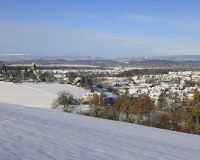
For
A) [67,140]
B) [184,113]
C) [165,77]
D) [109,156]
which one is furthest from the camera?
[165,77]

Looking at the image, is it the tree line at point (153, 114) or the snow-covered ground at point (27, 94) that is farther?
the snow-covered ground at point (27, 94)

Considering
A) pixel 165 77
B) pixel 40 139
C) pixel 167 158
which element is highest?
pixel 40 139

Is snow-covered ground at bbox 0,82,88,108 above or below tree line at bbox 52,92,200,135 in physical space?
below

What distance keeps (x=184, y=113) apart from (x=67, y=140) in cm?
3979

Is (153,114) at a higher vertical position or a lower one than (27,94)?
higher

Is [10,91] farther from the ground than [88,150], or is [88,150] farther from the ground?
[88,150]

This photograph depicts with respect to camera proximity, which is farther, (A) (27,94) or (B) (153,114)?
(A) (27,94)

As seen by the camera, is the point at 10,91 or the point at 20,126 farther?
the point at 10,91

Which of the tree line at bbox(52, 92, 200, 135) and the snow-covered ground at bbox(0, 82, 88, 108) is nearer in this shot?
the tree line at bbox(52, 92, 200, 135)

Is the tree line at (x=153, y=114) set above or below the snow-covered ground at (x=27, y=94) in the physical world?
above

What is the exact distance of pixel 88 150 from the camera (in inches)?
380

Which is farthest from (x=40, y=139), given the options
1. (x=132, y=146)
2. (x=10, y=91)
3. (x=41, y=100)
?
(x=10, y=91)

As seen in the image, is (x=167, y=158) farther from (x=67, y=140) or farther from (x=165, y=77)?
(x=165, y=77)

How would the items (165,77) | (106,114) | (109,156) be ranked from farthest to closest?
(165,77)
(106,114)
(109,156)
